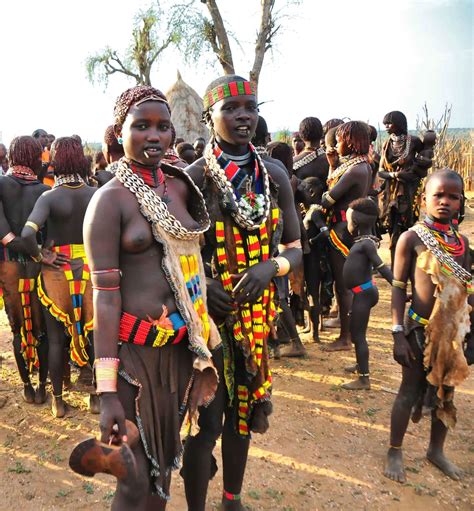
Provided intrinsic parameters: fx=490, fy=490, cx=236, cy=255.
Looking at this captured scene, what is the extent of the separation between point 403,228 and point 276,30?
30.0 feet

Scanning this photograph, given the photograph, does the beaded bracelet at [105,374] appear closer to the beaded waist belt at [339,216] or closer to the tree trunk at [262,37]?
the beaded waist belt at [339,216]

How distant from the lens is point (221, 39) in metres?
14.0

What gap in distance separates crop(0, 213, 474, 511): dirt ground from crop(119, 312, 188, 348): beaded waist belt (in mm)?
1472

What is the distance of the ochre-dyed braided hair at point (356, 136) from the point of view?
14.8 ft

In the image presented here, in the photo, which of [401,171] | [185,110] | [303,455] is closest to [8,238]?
[303,455]

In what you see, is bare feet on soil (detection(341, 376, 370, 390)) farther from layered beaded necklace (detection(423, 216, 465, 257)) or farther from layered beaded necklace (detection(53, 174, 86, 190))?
layered beaded necklace (detection(53, 174, 86, 190))

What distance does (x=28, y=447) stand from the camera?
139 inches

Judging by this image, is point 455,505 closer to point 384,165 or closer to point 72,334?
point 72,334

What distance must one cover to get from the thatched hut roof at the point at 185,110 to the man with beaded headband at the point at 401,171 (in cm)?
1281

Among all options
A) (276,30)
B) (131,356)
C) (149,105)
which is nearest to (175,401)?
(131,356)

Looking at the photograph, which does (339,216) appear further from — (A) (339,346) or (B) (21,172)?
(B) (21,172)

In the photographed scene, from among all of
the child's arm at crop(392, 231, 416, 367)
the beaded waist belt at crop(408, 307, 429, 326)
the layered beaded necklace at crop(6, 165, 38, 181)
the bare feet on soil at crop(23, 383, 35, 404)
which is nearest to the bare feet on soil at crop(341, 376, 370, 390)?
the child's arm at crop(392, 231, 416, 367)

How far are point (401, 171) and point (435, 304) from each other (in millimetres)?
4438

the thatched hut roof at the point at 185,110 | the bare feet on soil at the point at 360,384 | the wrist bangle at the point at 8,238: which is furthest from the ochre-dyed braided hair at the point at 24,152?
the thatched hut roof at the point at 185,110
